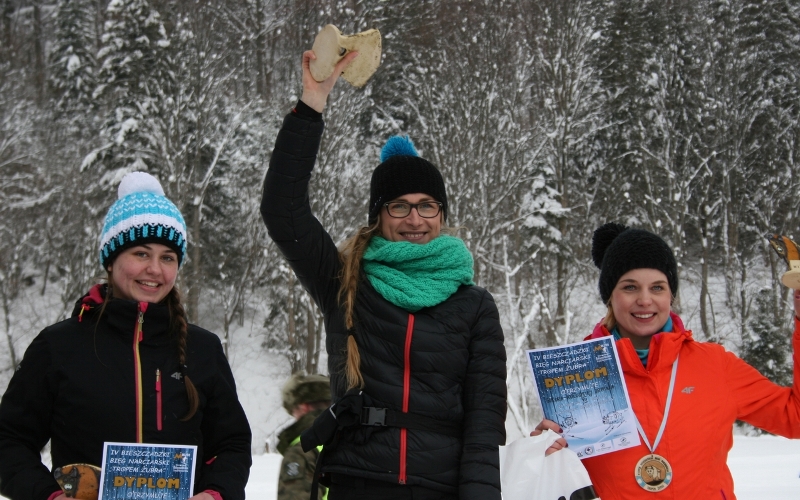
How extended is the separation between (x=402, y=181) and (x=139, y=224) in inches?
37.4

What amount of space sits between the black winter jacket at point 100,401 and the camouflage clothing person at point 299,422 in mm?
1033

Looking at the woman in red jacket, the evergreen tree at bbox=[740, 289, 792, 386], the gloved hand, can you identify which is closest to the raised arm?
the gloved hand

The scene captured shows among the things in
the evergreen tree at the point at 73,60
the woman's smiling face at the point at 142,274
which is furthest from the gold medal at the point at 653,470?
the evergreen tree at the point at 73,60

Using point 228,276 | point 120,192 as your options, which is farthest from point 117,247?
point 228,276

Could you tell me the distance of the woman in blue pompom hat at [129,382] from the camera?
216 centimetres

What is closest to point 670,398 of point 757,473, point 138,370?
point 138,370

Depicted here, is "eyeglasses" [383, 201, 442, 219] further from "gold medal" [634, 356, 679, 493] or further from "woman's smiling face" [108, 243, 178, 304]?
"gold medal" [634, 356, 679, 493]

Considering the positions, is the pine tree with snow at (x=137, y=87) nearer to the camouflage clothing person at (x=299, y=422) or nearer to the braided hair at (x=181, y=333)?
the camouflage clothing person at (x=299, y=422)

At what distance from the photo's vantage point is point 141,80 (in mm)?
17734

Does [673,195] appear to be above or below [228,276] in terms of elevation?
above

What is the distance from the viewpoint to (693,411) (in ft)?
8.41

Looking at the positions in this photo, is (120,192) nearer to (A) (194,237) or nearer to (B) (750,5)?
(A) (194,237)

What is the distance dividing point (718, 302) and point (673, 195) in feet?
14.7

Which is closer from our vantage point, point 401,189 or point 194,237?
point 401,189
